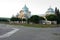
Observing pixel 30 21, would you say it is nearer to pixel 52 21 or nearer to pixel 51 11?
pixel 52 21

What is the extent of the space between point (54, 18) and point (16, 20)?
25779 mm

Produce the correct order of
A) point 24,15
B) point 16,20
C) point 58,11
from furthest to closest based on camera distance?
point 24,15 < point 58,11 < point 16,20

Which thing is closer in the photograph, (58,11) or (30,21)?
(30,21)

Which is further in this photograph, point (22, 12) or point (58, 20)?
point (22, 12)

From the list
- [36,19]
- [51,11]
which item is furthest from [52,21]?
[51,11]

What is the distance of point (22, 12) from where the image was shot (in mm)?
143750

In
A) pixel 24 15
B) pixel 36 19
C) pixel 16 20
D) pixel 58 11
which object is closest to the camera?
pixel 36 19

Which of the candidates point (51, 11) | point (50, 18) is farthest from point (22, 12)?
point (50, 18)

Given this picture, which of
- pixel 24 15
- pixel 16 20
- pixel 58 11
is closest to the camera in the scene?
pixel 16 20

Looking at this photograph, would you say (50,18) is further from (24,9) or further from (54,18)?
(24,9)

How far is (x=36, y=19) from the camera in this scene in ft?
A: 338

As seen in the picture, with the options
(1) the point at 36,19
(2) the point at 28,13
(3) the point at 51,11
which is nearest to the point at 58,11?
(3) the point at 51,11

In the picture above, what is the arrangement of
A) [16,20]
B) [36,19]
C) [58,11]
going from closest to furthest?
1. [36,19]
2. [16,20]
3. [58,11]

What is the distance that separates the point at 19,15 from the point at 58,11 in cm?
2924
